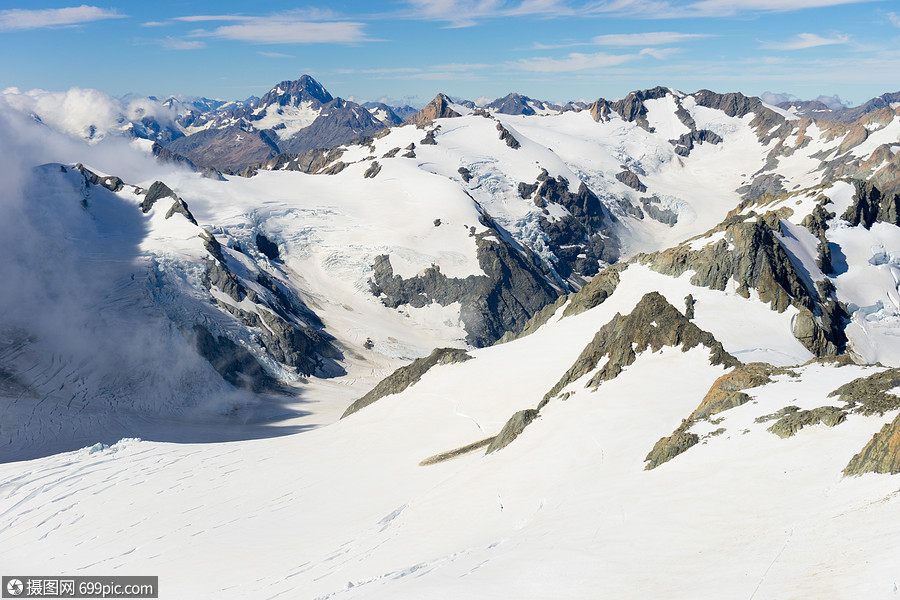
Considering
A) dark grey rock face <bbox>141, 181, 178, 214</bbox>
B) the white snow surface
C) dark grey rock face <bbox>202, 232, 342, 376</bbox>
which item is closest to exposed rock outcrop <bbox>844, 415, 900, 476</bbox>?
the white snow surface

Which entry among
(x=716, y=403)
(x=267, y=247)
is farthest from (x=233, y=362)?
(x=716, y=403)

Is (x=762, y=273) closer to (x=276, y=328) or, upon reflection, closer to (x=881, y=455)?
(x=881, y=455)

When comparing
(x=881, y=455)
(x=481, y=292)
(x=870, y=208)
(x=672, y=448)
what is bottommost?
(x=481, y=292)

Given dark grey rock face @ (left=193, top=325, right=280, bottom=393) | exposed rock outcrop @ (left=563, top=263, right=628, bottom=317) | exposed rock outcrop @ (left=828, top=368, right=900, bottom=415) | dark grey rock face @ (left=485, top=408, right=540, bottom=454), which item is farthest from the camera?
dark grey rock face @ (left=193, top=325, right=280, bottom=393)

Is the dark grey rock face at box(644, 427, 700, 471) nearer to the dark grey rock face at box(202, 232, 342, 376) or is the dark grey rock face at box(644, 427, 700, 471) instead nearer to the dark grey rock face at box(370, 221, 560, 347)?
the dark grey rock face at box(202, 232, 342, 376)

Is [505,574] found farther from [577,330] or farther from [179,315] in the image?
[179,315]

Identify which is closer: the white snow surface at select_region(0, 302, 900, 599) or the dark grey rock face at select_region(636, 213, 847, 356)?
the white snow surface at select_region(0, 302, 900, 599)

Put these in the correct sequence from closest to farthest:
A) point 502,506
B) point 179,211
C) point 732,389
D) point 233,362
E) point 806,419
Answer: point 806,419 < point 502,506 < point 732,389 < point 233,362 < point 179,211

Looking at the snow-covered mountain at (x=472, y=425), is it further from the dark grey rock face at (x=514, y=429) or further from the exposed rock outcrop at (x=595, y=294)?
the exposed rock outcrop at (x=595, y=294)
